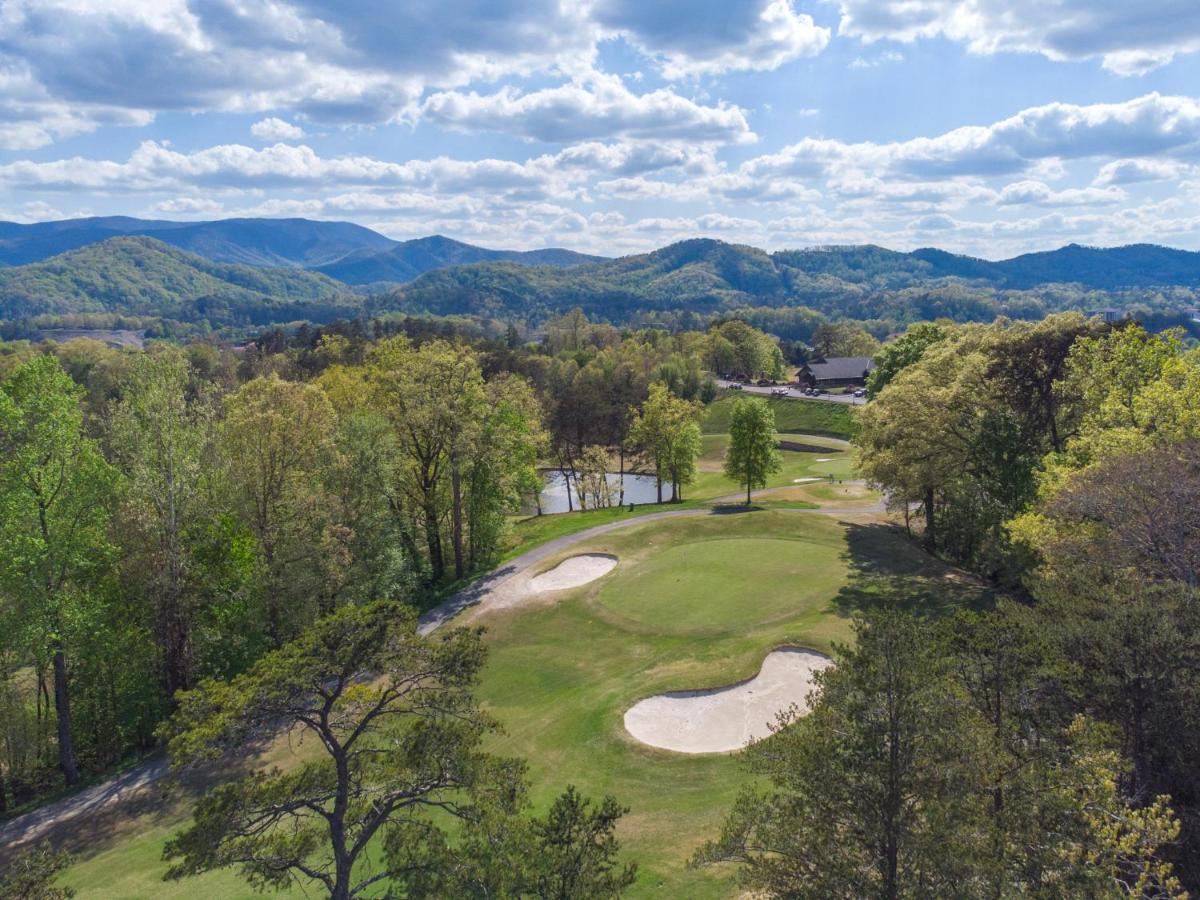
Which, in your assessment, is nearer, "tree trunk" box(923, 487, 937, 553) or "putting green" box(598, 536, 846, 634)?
"putting green" box(598, 536, 846, 634)

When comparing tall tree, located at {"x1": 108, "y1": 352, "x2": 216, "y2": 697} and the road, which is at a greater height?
tall tree, located at {"x1": 108, "y1": 352, "x2": 216, "y2": 697}

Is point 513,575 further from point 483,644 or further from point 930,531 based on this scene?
point 930,531

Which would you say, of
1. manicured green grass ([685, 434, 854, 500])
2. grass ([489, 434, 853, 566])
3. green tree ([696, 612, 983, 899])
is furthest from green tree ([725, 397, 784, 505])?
green tree ([696, 612, 983, 899])

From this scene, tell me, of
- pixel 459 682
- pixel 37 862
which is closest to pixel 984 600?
pixel 459 682

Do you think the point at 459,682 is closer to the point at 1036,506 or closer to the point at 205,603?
the point at 205,603

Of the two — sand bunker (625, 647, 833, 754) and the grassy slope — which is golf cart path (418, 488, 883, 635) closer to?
the grassy slope

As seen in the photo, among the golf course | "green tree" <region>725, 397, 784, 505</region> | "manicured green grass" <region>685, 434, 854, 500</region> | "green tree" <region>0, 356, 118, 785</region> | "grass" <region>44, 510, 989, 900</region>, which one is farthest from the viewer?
"manicured green grass" <region>685, 434, 854, 500</region>

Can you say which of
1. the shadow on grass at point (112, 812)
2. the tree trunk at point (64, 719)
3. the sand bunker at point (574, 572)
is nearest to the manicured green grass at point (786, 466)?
the sand bunker at point (574, 572)
